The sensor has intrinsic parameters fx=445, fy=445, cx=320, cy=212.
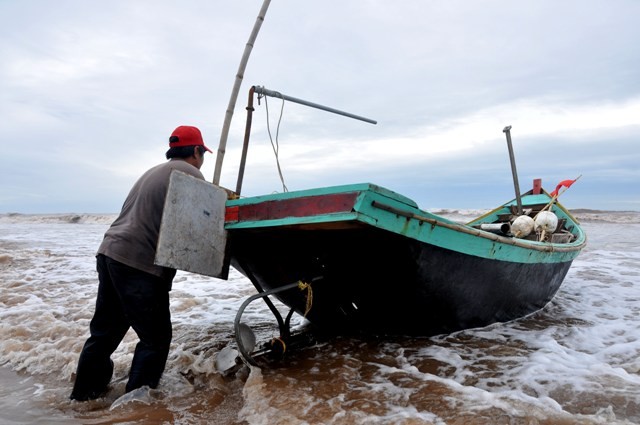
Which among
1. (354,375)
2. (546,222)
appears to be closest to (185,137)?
→ (354,375)

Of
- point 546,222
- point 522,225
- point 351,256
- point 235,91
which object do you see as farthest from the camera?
point 546,222

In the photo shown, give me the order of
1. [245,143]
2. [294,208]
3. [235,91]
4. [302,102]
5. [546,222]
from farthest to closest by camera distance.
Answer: [546,222] < [302,102] < [235,91] < [245,143] < [294,208]

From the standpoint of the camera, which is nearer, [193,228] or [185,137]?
[193,228]

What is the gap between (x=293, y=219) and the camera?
288 cm

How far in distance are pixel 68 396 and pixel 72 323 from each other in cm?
212

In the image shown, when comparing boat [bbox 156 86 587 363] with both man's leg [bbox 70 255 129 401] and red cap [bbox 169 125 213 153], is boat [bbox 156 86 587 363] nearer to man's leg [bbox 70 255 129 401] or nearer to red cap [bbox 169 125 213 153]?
red cap [bbox 169 125 213 153]

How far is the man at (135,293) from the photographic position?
9.90 feet

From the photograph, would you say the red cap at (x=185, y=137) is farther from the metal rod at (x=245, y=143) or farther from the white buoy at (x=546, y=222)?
the white buoy at (x=546, y=222)

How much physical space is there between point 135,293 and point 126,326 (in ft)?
1.54

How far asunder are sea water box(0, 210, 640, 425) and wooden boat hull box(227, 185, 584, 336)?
0.34 metres

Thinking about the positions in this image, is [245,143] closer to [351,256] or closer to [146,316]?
[351,256]

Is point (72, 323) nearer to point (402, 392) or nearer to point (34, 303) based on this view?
point (34, 303)

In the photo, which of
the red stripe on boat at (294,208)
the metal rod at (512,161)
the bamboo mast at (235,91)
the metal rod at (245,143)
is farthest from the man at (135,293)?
the metal rod at (512,161)

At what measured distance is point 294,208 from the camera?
291cm
